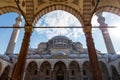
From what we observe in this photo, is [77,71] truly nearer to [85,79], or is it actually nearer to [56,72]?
[85,79]

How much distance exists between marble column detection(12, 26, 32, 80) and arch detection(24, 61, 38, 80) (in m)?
19.7

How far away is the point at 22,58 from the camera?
6738mm

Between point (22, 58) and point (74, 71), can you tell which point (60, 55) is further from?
point (22, 58)

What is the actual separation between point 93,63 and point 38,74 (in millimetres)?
20032

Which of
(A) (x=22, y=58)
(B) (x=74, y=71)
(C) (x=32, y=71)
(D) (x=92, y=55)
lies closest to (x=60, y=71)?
(B) (x=74, y=71)

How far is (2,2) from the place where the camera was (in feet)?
28.1

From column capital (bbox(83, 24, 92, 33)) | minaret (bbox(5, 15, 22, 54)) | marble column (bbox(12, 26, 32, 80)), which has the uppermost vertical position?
minaret (bbox(5, 15, 22, 54))

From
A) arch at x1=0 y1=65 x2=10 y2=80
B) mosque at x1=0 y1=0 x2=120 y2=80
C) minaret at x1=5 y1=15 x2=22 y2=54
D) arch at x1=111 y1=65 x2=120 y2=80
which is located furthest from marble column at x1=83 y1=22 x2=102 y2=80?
minaret at x1=5 y1=15 x2=22 y2=54

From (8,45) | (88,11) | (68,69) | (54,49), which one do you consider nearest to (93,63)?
(88,11)

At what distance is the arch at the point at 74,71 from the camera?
25.7m

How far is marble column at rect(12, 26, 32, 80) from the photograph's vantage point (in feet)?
20.1

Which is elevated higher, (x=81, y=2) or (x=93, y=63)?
(x=81, y=2)

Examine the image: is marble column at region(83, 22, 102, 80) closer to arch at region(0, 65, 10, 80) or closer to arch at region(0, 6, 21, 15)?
arch at region(0, 6, 21, 15)

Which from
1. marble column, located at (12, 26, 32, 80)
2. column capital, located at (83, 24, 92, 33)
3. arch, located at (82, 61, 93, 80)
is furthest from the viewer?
arch, located at (82, 61, 93, 80)
